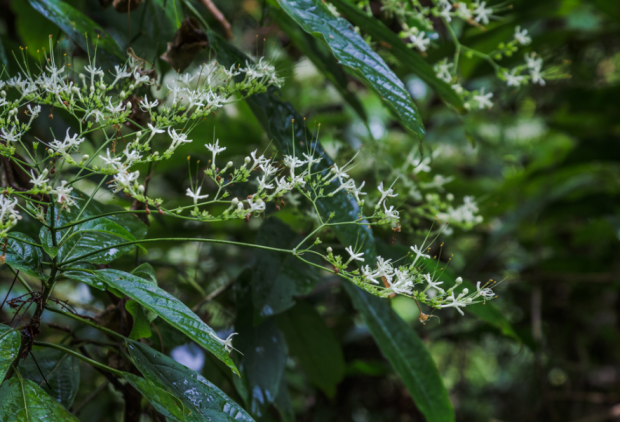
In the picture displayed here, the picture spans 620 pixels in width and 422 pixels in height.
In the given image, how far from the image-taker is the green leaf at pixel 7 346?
1.38ft

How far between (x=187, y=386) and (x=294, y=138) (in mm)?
366

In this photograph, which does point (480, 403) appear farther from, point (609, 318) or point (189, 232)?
point (189, 232)

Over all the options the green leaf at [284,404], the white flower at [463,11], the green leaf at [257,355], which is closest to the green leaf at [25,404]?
the green leaf at [257,355]

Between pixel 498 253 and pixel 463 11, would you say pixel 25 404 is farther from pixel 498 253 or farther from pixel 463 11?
pixel 498 253

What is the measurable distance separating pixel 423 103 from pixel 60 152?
1855 millimetres

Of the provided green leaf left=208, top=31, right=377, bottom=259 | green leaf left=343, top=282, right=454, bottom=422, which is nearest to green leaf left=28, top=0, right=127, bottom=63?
green leaf left=208, top=31, right=377, bottom=259

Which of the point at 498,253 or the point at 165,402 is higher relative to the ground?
the point at 165,402

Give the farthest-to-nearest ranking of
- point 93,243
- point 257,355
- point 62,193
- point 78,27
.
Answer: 1. point 257,355
2. point 78,27
3. point 93,243
4. point 62,193

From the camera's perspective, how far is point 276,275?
0.79 metres

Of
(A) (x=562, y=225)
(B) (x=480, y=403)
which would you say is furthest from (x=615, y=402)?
(A) (x=562, y=225)

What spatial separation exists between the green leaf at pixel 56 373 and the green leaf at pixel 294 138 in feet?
1.40

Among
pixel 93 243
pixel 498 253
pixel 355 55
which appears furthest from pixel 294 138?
pixel 498 253

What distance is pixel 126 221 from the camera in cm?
64

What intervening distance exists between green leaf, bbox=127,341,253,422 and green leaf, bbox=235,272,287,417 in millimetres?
196
